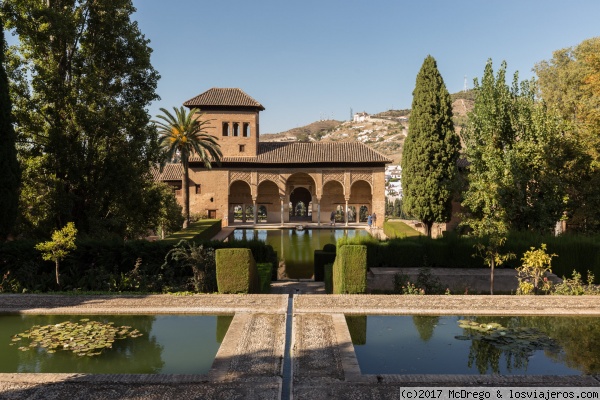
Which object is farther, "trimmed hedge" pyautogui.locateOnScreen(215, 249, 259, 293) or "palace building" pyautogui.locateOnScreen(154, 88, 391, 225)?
"palace building" pyautogui.locateOnScreen(154, 88, 391, 225)

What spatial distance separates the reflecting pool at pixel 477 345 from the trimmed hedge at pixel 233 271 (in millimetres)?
2754

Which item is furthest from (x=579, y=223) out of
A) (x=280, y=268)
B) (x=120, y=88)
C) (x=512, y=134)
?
(x=120, y=88)

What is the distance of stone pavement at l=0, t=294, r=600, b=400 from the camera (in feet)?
17.5

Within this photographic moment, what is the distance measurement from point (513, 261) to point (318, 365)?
9.55 metres

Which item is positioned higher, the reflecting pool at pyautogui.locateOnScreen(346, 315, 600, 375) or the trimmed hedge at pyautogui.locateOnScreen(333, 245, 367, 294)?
the trimmed hedge at pyautogui.locateOnScreen(333, 245, 367, 294)

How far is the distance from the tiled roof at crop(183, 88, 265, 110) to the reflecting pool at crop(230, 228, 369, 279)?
9.86 metres

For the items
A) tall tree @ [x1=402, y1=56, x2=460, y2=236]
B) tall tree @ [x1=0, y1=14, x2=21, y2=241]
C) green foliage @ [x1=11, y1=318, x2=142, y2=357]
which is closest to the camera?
green foliage @ [x1=11, y1=318, x2=142, y2=357]

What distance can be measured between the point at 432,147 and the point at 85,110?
53.7 feet

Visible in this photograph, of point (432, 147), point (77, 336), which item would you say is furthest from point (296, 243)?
point (77, 336)

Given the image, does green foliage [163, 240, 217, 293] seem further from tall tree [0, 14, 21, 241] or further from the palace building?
the palace building

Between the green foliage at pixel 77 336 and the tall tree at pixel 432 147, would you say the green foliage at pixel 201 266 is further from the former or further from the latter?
the tall tree at pixel 432 147

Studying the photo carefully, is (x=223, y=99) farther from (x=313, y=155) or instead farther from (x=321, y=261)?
(x=321, y=261)

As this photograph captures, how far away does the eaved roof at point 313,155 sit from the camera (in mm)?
34625

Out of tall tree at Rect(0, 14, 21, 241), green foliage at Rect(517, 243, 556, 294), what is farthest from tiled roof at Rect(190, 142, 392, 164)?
green foliage at Rect(517, 243, 556, 294)
